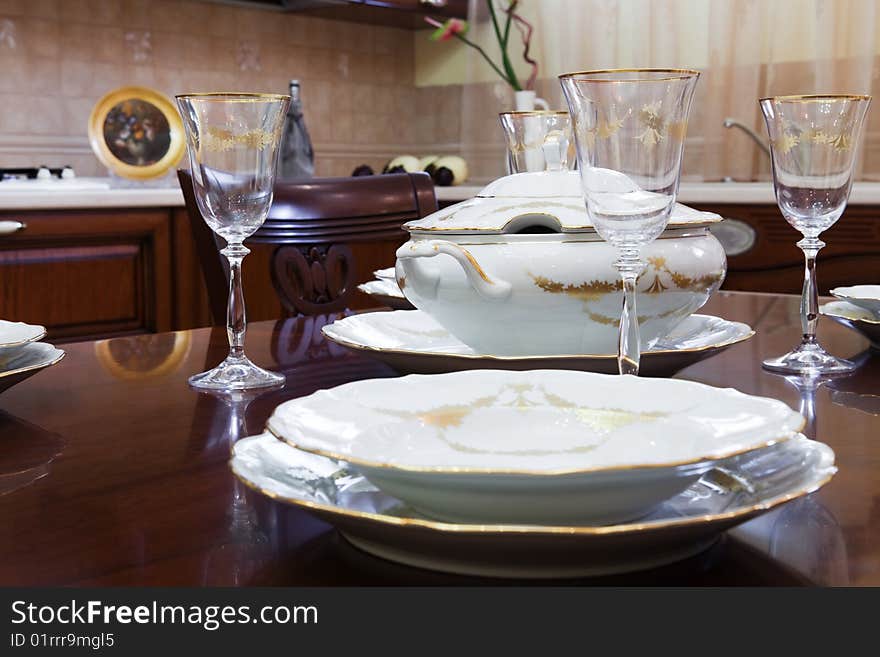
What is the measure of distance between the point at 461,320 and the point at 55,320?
5.59 ft

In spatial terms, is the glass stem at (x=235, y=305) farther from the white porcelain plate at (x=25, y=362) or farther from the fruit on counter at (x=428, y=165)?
the fruit on counter at (x=428, y=165)

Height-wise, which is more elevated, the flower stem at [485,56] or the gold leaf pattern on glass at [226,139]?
the flower stem at [485,56]

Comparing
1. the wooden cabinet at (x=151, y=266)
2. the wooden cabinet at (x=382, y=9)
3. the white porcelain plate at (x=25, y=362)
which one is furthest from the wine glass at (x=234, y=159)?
the wooden cabinet at (x=382, y=9)

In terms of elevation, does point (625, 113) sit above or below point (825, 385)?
above

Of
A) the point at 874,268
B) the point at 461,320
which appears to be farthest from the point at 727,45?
the point at 461,320

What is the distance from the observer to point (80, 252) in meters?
2.30

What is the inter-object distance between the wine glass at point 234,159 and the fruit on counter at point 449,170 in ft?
7.64

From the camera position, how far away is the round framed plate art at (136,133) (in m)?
2.73

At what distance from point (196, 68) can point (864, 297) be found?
254 cm

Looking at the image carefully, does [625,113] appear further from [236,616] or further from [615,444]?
[236,616]

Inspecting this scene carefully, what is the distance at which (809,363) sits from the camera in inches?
34.1

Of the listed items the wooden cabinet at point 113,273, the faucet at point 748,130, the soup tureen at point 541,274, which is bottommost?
the wooden cabinet at point 113,273

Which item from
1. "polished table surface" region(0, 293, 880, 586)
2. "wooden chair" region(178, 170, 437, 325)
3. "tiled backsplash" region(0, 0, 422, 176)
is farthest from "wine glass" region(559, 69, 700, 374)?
"tiled backsplash" region(0, 0, 422, 176)

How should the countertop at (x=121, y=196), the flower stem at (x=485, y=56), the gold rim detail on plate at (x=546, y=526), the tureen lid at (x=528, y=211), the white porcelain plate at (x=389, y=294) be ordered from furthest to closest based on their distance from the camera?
the flower stem at (x=485, y=56) → the countertop at (x=121, y=196) → the white porcelain plate at (x=389, y=294) → the tureen lid at (x=528, y=211) → the gold rim detail on plate at (x=546, y=526)
